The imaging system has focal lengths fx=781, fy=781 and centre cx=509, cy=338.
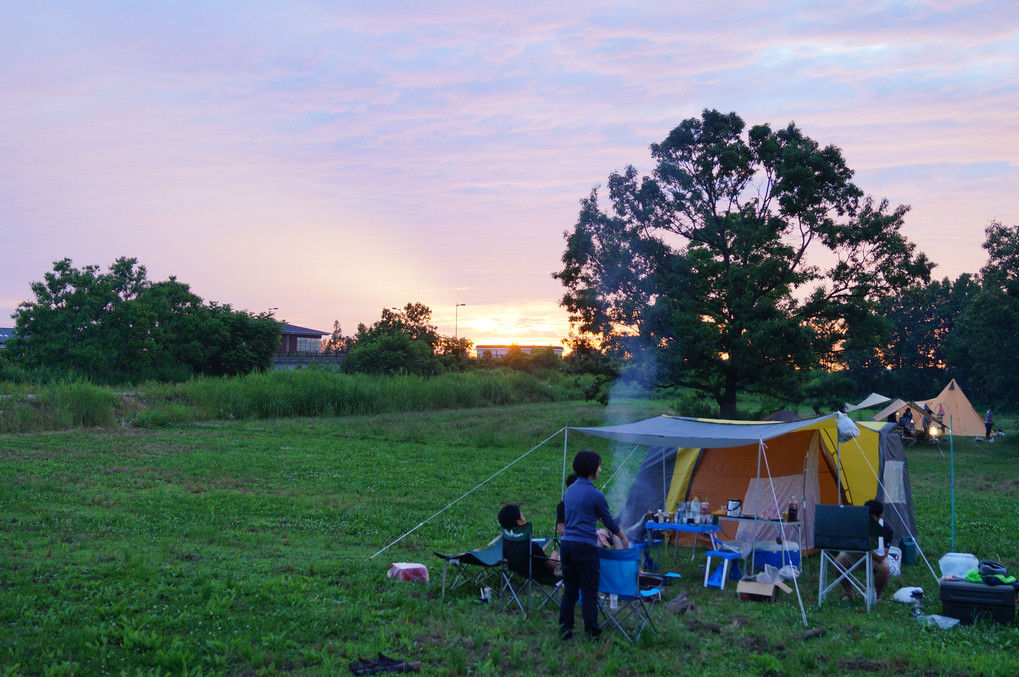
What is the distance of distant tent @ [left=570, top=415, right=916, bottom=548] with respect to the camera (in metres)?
9.41

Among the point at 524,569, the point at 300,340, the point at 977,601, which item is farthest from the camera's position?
the point at 300,340

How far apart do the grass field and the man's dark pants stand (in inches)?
6.7

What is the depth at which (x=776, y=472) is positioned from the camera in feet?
32.2

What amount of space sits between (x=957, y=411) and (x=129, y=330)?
34386mm

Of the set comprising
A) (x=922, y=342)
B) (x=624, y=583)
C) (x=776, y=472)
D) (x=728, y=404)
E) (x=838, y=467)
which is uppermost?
(x=922, y=342)

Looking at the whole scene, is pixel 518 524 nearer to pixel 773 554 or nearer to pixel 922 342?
pixel 773 554

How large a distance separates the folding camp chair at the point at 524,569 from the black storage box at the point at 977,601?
3233mm

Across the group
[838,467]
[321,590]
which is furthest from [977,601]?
[321,590]

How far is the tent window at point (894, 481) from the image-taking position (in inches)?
387

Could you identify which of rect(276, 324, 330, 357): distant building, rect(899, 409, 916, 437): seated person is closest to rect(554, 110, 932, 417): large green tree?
rect(899, 409, 916, 437): seated person

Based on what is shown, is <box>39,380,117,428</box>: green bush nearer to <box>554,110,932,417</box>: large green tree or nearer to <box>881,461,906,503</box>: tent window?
<box>554,110,932,417</box>: large green tree

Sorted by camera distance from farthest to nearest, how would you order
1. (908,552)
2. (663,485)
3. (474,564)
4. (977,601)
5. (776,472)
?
(663,485) < (776,472) < (908,552) < (474,564) < (977,601)

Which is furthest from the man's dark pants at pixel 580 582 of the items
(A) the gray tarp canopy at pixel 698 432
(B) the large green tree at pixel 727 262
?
(B) the large green tree at pixel 727 262

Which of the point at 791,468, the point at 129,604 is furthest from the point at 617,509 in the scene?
the point at 129,604
